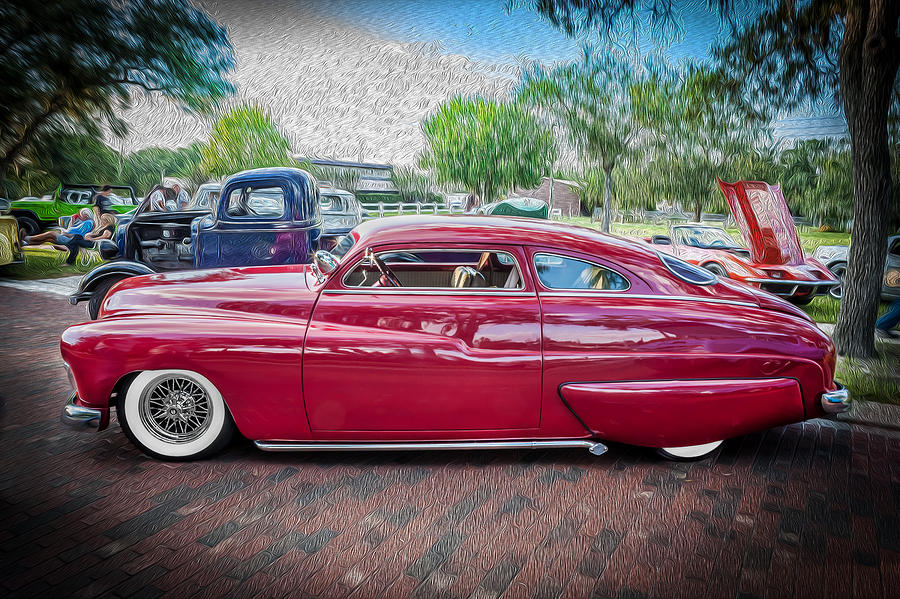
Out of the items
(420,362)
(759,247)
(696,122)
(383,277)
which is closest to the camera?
(420,362)

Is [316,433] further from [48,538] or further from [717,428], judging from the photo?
[717,428]

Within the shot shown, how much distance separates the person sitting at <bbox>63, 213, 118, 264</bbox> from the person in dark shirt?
6cm

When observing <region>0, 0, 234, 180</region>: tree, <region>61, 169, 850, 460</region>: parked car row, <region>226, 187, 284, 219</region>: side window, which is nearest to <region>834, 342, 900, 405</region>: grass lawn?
<region>61, 169, 850, 460</region>: parked car row

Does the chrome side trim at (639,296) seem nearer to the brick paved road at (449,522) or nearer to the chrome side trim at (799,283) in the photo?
the brick paved road at (449,522)

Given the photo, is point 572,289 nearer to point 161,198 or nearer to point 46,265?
point 161,198

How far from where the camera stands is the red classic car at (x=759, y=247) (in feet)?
16.6

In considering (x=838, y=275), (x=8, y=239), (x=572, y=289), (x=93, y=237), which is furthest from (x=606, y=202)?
Result: (x=8, y=239)

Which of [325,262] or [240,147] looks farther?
[240,147]

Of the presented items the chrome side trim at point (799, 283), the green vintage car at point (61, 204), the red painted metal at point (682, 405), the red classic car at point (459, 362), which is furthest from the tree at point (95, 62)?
the chrome side trim at point (799, 283)

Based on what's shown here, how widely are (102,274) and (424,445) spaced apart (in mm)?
3957

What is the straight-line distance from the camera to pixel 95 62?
16.5ft

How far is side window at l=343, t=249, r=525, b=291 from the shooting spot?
107 inches

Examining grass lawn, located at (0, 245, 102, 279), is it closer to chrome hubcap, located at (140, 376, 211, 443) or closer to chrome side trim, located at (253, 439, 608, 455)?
chrome hubcap, located at (140, 376, 211, 443)

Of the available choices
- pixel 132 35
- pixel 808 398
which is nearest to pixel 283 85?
pixel 132 35
